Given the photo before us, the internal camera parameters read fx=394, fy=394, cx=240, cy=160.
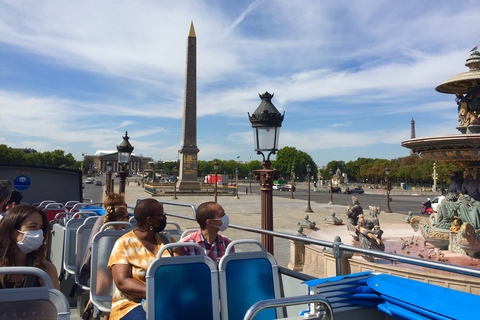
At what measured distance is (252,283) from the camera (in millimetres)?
3422

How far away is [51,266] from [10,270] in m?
0.54

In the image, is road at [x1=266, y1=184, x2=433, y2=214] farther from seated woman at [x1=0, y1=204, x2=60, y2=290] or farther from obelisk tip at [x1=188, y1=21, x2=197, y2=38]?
seated woman at [x1=0, y1=204, x2=60, y2=290]

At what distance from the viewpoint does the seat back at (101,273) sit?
4285mm

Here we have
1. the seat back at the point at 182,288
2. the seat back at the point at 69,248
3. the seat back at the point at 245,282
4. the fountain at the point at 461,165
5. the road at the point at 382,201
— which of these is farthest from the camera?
the road at the point at 382,201

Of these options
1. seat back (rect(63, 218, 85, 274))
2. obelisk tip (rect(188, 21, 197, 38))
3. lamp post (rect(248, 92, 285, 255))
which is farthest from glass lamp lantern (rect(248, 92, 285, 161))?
obelisk tip (rect(188, 21, 197, 38))

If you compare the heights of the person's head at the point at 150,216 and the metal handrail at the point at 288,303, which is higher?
the person's head at the point at 150,216

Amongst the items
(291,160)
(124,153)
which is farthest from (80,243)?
(291,160)

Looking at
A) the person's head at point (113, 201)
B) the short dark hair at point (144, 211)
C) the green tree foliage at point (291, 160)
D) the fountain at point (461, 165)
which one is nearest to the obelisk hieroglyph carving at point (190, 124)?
the fountain at point (461, 165)

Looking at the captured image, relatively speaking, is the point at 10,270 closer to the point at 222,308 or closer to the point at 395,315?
the point at 222,308

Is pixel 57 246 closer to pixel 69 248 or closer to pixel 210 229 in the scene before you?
pixel 69 248

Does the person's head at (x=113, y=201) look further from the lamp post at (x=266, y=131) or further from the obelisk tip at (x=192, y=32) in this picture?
the obelisk tip at (x=192, y=32)

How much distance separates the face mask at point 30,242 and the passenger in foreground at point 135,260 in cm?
87

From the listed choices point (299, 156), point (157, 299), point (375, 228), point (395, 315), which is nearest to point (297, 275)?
point (395, 315)

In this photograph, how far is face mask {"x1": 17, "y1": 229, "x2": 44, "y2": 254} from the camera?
2676 mm
